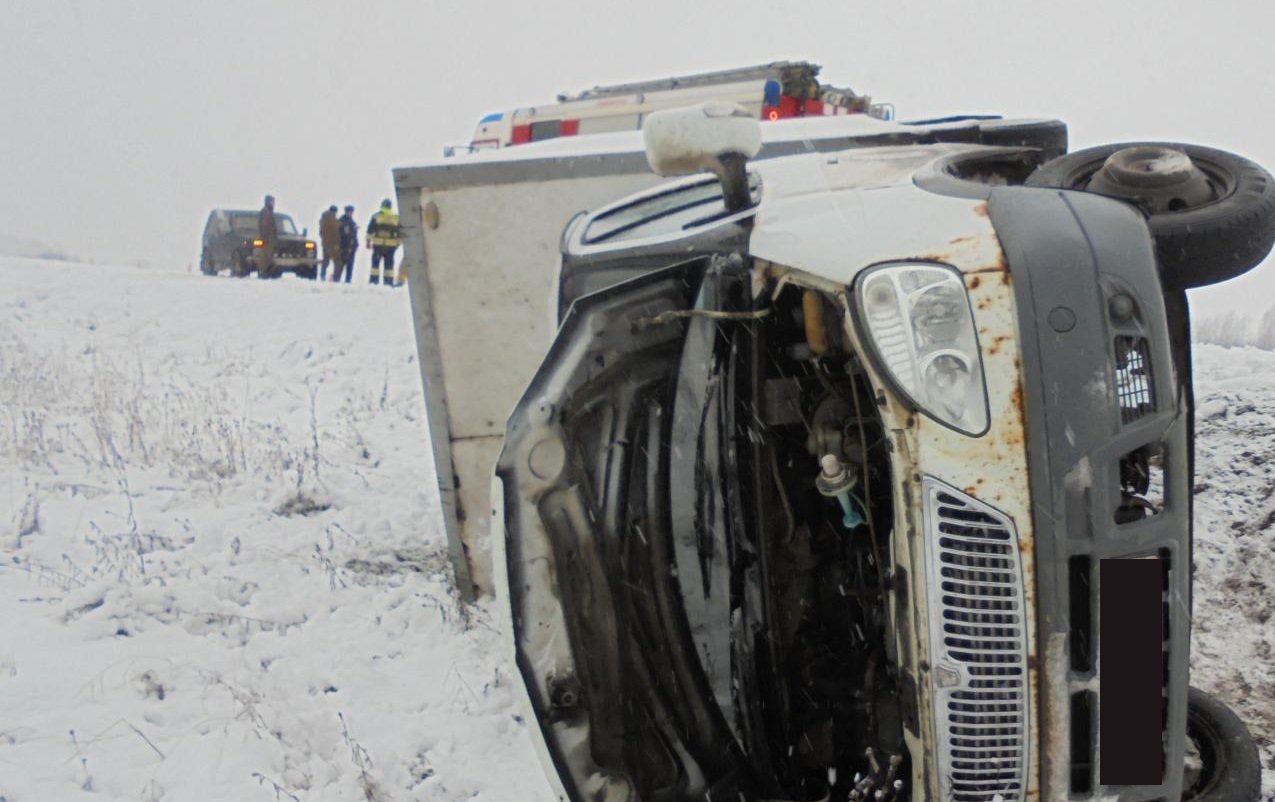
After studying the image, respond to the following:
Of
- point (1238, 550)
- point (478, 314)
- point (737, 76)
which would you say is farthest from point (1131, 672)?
point (737, 76)

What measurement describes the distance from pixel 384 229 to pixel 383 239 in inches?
8.0

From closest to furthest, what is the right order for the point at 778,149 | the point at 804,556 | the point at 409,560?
the point at 804,556
the point at 778,149
the point at 409,560

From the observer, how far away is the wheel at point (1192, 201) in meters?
2.54

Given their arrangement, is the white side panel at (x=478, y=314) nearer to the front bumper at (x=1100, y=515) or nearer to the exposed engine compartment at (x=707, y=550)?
the exposed engine compartment at (x=707, y=550)

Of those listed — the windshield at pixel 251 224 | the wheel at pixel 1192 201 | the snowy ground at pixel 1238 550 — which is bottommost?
the snowy ground at pixel 1238 550

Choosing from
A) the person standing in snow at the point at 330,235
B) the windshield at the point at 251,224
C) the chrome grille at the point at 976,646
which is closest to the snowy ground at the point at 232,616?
the chrome grille at the point at 976,646

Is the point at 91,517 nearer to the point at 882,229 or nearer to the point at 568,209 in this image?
the point at 568,209

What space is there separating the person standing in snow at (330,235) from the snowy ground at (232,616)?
1039 cm

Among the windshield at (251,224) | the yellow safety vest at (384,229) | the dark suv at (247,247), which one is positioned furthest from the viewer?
the windshield at (251,224)

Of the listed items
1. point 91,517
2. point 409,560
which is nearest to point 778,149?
point 409,560

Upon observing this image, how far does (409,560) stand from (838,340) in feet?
10.5

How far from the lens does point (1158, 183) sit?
8.65ft

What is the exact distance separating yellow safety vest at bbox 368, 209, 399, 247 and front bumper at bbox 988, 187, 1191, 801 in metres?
16.0

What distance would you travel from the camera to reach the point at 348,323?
1199 cm
